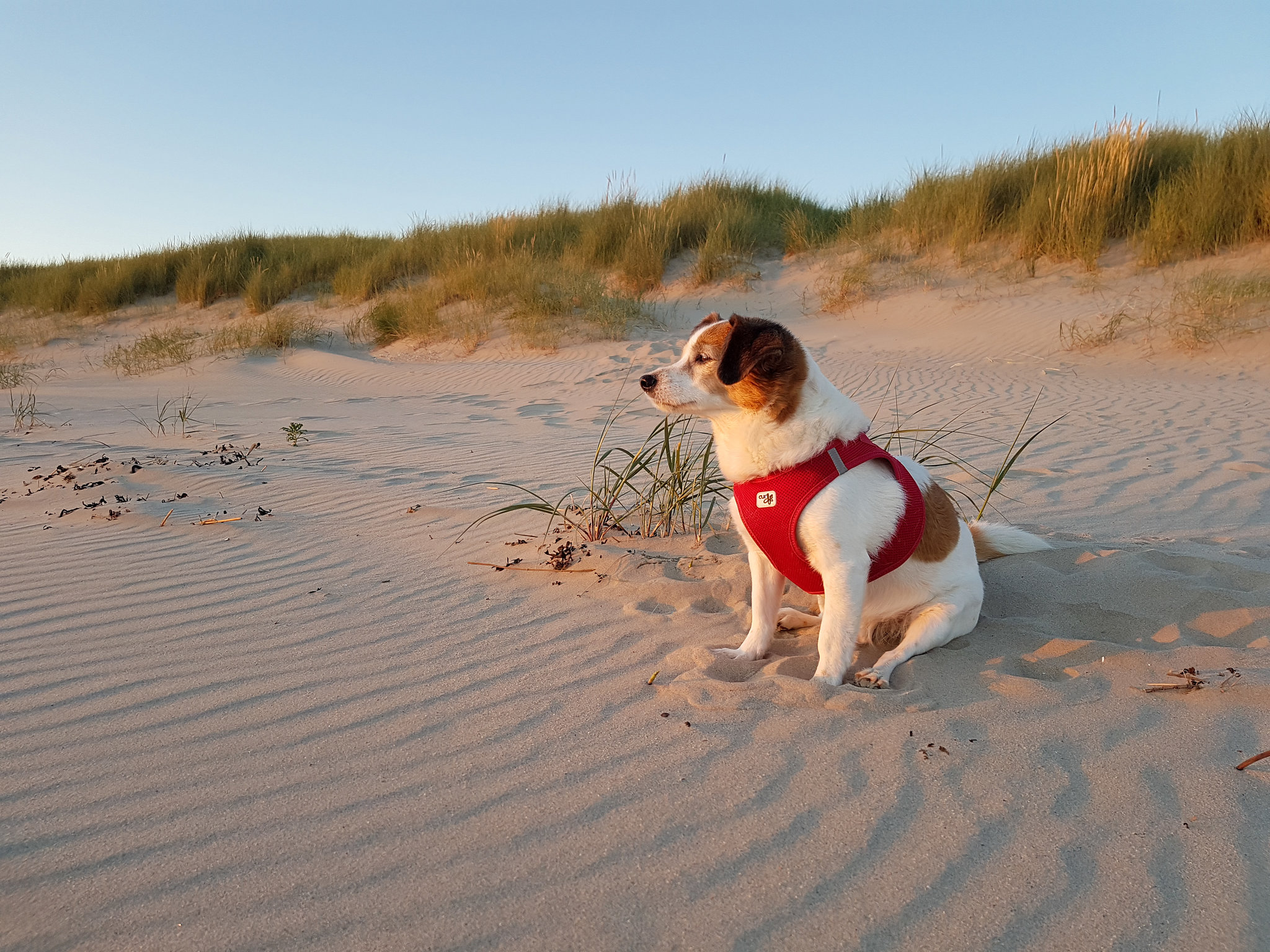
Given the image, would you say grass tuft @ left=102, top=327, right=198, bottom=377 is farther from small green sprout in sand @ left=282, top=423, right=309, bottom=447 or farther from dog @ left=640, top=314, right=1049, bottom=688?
dog @ left=640, top=314, right=1049, bottom=688

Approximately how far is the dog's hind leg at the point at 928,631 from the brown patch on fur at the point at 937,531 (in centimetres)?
19

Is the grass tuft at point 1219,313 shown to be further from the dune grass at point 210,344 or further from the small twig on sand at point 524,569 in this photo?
the dune grass at point 210,344

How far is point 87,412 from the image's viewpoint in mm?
9695

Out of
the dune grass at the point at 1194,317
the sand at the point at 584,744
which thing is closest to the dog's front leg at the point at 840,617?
the sand at the point at 584,744

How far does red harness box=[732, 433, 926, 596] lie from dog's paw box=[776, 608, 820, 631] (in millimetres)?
492

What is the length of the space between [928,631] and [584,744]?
1.33 m

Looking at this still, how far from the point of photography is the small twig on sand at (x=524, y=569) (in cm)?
401

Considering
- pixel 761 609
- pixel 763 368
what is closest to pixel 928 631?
pixel 761 609

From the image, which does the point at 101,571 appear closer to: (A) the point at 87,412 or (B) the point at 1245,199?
(A) the point at 87,412

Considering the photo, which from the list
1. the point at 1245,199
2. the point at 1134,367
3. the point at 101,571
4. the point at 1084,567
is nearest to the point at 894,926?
the point at 1084,567

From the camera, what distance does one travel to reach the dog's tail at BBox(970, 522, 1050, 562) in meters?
3.69

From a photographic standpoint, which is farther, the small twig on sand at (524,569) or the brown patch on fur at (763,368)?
the small twig on sand at (524,569)

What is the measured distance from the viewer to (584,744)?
2490 millimetres

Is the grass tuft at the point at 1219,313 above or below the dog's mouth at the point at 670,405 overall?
above
